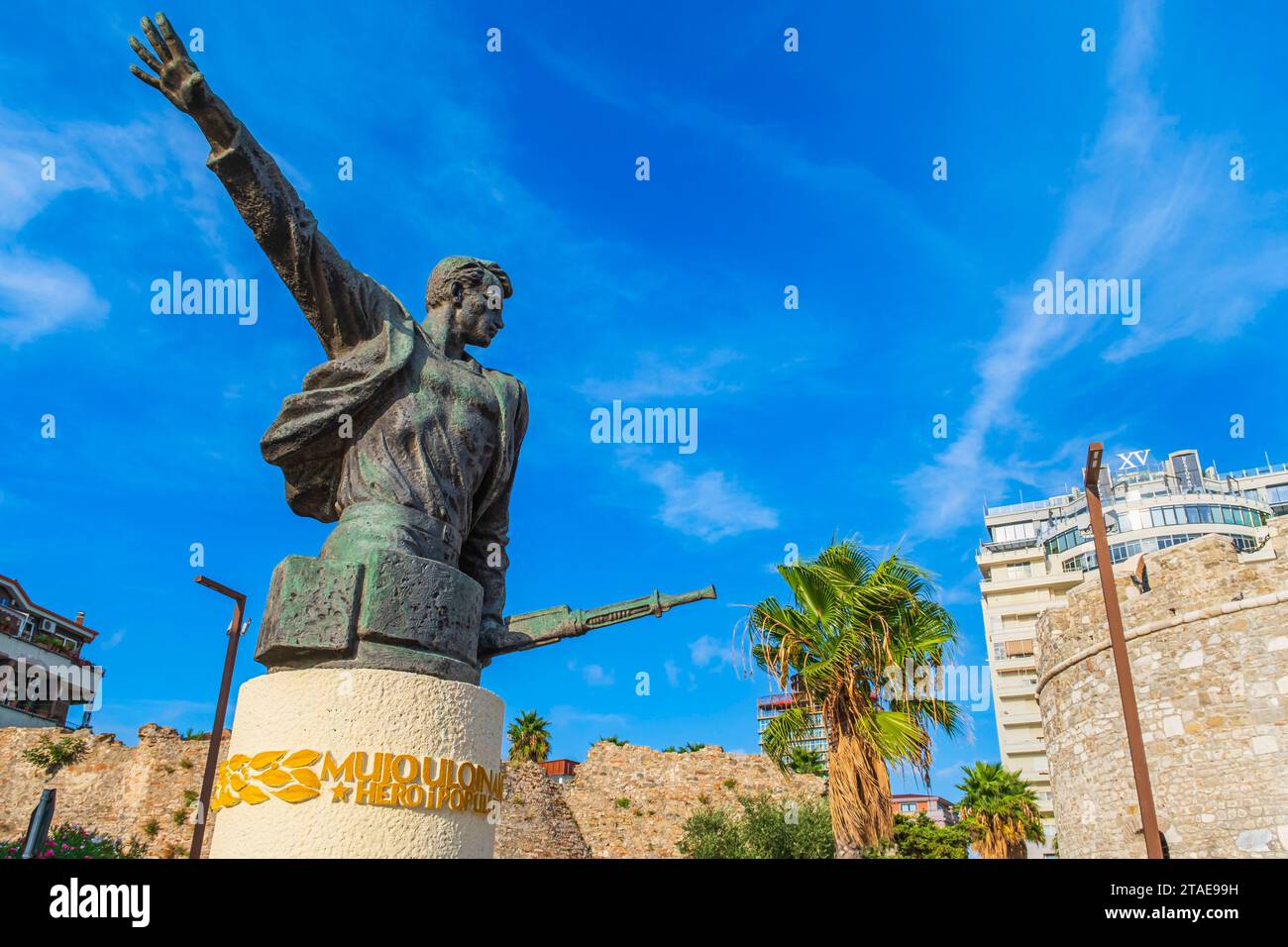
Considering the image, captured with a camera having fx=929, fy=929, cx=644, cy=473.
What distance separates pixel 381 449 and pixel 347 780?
1.24 m

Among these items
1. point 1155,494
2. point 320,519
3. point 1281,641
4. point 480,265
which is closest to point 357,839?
point 320,519

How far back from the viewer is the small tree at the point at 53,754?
86.6ft

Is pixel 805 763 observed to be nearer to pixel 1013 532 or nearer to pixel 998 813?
pixel 998 813

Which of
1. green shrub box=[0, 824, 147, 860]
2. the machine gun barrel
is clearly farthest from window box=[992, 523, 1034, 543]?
the machine gun barrel

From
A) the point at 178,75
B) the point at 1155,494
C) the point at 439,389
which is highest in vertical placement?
the point at 1155,494

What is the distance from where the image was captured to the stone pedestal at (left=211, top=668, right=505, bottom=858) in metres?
2.72

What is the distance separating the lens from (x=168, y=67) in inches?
117

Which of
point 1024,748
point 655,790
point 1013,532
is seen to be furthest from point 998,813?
point 1013,532

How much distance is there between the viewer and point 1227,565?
1494 centimetres

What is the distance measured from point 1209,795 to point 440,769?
50.3 feet

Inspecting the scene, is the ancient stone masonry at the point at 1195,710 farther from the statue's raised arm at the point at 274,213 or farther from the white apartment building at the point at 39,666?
the white apartment building at the point at 39,666

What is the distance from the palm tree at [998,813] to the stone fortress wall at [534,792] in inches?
152
